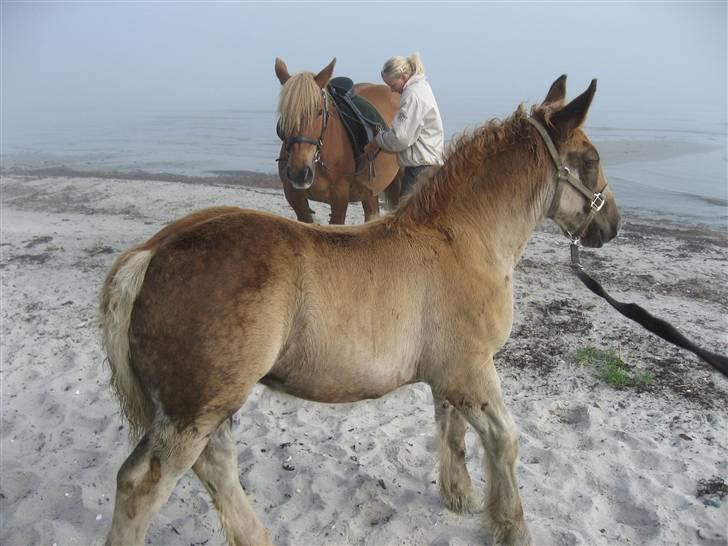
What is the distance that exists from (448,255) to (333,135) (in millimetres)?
3738

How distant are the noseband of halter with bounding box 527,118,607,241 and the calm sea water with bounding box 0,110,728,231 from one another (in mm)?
8752

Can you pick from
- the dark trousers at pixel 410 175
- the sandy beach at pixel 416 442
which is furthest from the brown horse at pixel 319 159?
the sandy beach at pixel 416 442

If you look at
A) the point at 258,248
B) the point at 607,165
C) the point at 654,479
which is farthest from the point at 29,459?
the point at 607,165

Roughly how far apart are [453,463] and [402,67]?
376 centimetres

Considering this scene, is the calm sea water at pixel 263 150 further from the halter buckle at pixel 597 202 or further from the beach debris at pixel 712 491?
the halter buckle at pixel 597 202

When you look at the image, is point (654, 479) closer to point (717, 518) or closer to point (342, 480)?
point (717, 518)

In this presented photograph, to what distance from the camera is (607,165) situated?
51.7 ft

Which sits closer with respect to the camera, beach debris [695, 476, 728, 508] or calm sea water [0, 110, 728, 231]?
beach debris [695, 476, 728, 508]

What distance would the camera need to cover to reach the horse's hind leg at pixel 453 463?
324cm

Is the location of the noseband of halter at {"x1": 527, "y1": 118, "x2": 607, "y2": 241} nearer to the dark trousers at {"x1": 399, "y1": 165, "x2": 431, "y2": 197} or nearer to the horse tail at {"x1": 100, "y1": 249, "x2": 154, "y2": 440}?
the horse tail at {"x1": 100, "y1": 249, "x2": 154, "y2": 440}

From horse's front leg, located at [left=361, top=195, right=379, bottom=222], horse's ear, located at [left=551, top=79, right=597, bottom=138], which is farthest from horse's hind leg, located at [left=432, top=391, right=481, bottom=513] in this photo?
horse's front leg, located at [left=361, top=195, right=379, bottom=222]

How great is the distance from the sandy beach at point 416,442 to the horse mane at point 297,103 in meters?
2.54

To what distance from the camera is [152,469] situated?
2.34 meters

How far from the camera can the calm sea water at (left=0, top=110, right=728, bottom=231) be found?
1266 cm
